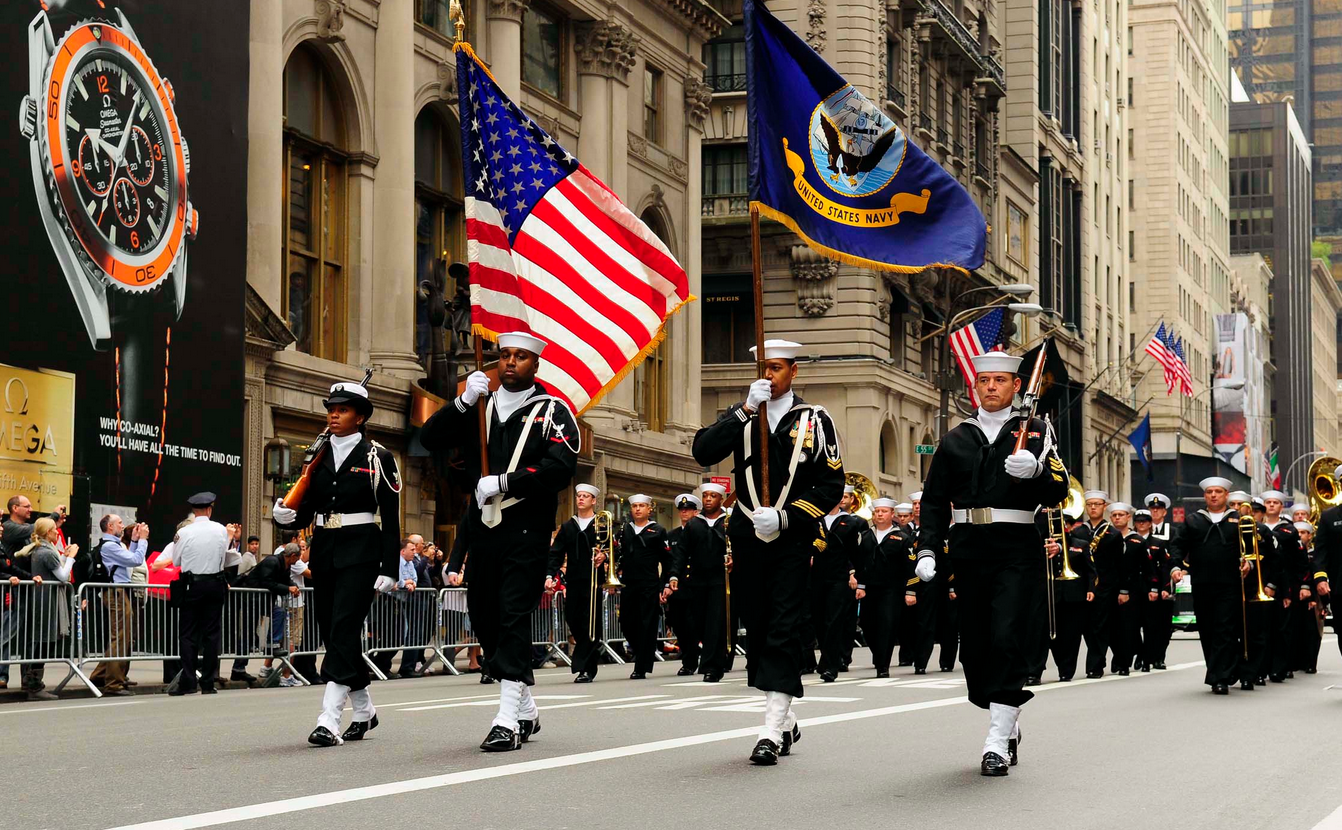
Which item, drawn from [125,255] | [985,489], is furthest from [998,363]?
[125,255]

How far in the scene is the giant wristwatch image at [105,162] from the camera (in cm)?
2277

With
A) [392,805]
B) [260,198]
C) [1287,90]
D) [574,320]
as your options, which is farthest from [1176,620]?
[1287,90]

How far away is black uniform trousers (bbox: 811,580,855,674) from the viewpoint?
67.0 ft

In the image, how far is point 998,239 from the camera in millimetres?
67812

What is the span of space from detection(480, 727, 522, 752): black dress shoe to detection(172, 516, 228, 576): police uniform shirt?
8979mm

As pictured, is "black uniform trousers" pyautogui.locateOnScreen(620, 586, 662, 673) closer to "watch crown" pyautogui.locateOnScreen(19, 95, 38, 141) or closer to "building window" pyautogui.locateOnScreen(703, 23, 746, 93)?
"watch crown" pyautogui.locateOnScreen(19, 95, 38, 141)

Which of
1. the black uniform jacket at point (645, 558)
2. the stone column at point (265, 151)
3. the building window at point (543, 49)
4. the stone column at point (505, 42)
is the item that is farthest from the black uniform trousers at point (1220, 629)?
the building window at point (543, 49)

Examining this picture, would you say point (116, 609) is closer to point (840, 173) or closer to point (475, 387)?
point (840, 173)

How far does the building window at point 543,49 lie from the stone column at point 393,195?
17.0ft

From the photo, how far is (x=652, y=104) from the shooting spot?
1736 inches

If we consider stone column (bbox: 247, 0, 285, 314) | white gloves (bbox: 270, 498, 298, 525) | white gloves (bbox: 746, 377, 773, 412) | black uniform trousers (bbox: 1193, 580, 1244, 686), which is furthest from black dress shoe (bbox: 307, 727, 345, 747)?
stone column (bbox: 247, 0, 285, 314)

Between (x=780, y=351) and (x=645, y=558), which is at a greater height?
(x=780, y=351)

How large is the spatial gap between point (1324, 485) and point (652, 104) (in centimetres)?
2685

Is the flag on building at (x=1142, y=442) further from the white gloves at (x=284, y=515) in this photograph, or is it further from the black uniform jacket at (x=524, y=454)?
the white gloves at (x=284, y=515)
